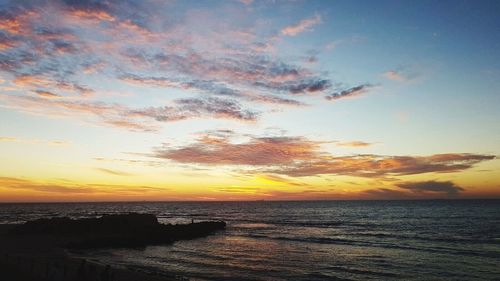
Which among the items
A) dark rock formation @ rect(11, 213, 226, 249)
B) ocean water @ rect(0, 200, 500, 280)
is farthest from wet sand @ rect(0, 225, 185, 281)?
dark rock formation @ rect(11, 213, 226, 249)

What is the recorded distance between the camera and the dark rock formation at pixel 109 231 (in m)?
50.3

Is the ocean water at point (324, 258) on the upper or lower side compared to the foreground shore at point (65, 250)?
lower

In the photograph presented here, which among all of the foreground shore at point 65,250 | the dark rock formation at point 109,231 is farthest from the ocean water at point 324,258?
the dark rock formation at point 109,231

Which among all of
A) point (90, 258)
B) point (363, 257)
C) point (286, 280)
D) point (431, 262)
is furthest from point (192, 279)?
point (431, 262)

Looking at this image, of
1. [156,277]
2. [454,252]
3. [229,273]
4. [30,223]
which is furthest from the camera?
[30,223]

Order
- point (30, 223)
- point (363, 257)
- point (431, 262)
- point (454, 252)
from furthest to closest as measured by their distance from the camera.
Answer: point (30, 223) → point (454, 252) → point (363, 257) → point (431, 262)

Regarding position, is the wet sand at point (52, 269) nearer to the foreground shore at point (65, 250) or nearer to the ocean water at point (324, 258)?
the foreground shore at point (65, 250)

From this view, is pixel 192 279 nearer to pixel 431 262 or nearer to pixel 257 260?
pixel 257 260

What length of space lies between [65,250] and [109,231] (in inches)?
653

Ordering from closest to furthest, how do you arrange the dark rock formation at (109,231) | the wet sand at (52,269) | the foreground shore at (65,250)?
the wet sand at (52,269)
the foreground shore at (65,250)
the dark rock formation at (109,231)

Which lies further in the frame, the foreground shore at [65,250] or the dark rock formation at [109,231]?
the dark rock formation at [109,231]

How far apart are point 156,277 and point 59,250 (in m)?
20.4

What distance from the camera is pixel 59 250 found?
43906mm

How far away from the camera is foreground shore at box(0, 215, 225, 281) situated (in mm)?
25859
